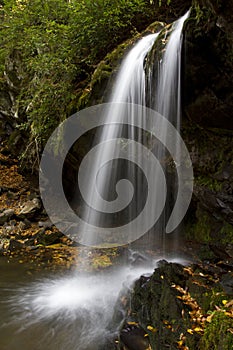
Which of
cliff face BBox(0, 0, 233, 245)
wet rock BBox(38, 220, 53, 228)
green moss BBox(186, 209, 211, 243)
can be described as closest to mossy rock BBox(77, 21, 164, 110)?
cliff face BBox(0, 0, 233, 245)

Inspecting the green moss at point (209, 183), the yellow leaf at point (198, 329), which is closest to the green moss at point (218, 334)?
the yellow leaf at point (198, 329)

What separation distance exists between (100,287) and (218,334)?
2.65m

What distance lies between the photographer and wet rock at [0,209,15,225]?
7457 mm

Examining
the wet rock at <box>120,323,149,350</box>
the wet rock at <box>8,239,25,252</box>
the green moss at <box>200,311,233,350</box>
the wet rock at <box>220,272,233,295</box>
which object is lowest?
the wet rock at <box>120,323,149,350</box>

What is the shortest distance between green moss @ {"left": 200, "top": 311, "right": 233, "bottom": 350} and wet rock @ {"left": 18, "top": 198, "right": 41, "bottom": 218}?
5.90 metres

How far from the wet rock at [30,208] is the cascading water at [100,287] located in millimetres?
2584

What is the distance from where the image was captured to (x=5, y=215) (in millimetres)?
7543

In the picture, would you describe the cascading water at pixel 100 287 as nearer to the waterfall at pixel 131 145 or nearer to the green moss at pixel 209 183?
the waterfall at pixel 131 145

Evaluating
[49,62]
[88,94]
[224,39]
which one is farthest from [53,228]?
[224,39]

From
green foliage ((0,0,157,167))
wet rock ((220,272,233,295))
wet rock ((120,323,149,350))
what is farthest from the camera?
green foliage ((0,0,157,167))

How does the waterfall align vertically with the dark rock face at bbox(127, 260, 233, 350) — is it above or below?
above

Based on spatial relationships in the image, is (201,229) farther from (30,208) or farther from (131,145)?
(30,208)

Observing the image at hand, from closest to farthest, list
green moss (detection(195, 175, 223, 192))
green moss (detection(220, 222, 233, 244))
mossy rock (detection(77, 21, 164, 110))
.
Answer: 1. green moss (detection(195, 175, 223, 192))
2. green moss (detection(220, 222, 233, 244))
3. mossy rock (detection(77, 21, 164, 110))

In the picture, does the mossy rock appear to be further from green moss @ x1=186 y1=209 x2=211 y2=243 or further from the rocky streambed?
the rocky streambed
